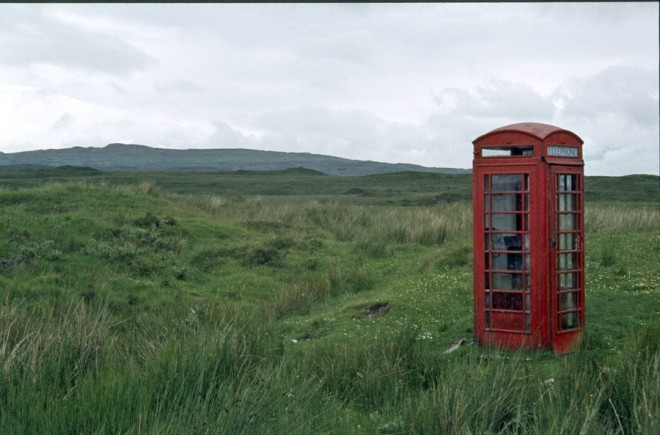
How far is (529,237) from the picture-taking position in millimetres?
8914

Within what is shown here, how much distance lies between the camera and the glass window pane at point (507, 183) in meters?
Result: 8.99

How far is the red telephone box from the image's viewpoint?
881 cm

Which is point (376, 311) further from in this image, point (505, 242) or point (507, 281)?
point (505, 242)

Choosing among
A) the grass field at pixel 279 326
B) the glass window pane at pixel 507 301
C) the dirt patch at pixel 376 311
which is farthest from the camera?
the dirt patch at pixel 376 311

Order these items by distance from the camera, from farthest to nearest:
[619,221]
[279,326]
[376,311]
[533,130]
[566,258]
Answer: [619,221], [376,311], [279,326], [566,258], [533,130]

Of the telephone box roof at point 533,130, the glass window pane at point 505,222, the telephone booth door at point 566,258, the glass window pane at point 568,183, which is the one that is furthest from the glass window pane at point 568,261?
the telephone box roof at point 533,130

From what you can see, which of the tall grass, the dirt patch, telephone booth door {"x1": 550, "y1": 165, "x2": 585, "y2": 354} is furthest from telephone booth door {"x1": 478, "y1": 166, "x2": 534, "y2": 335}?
the tall grass

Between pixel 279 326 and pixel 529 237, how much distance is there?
4362 mm

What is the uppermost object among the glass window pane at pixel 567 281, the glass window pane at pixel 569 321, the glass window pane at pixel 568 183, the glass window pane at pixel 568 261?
the glass window pane at pixel 568 183

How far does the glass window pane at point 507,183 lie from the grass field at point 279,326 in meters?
1.84

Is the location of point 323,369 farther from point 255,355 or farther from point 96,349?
point 96,349

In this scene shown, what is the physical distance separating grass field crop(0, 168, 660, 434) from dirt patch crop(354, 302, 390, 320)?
0.05 meters

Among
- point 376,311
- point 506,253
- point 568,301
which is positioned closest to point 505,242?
point 506,253

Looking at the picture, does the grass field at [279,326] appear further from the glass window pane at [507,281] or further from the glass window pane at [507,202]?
the glass window pane at [507,202]
